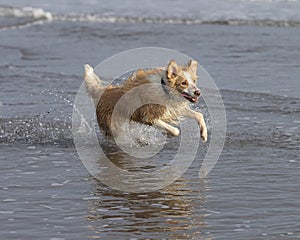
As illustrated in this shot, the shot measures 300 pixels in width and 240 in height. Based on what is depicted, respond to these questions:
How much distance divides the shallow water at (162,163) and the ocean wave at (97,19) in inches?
200

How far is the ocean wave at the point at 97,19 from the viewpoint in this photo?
1917 cm

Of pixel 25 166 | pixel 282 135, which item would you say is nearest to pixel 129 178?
pixel 25 166

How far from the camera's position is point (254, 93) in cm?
1024

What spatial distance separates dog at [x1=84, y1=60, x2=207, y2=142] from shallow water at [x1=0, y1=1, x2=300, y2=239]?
0.80 ft

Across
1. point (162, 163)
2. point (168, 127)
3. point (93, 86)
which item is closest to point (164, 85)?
point (168, 127)

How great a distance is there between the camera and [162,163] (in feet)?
24.0

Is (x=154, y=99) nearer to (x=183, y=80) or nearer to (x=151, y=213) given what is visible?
(x=183, y=80)

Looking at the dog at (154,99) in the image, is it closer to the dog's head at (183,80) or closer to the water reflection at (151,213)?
the dog's head at (183,80)

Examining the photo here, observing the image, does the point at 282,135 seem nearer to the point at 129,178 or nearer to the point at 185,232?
the point at 129,178

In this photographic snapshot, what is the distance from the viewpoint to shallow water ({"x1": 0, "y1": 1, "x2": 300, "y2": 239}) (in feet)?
17.9

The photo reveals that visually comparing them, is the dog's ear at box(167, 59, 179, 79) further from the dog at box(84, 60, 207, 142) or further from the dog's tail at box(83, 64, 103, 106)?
the dog's tail at box(83, 64, 103, 106)

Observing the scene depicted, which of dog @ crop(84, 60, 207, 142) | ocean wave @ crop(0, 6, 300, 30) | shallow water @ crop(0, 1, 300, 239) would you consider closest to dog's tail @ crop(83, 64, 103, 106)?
dog @ crop(84, 60, 207, 142)

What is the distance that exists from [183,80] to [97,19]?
14265mm

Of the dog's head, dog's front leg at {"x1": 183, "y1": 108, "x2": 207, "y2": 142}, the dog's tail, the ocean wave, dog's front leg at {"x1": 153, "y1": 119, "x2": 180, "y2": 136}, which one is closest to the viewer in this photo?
the dog's head
